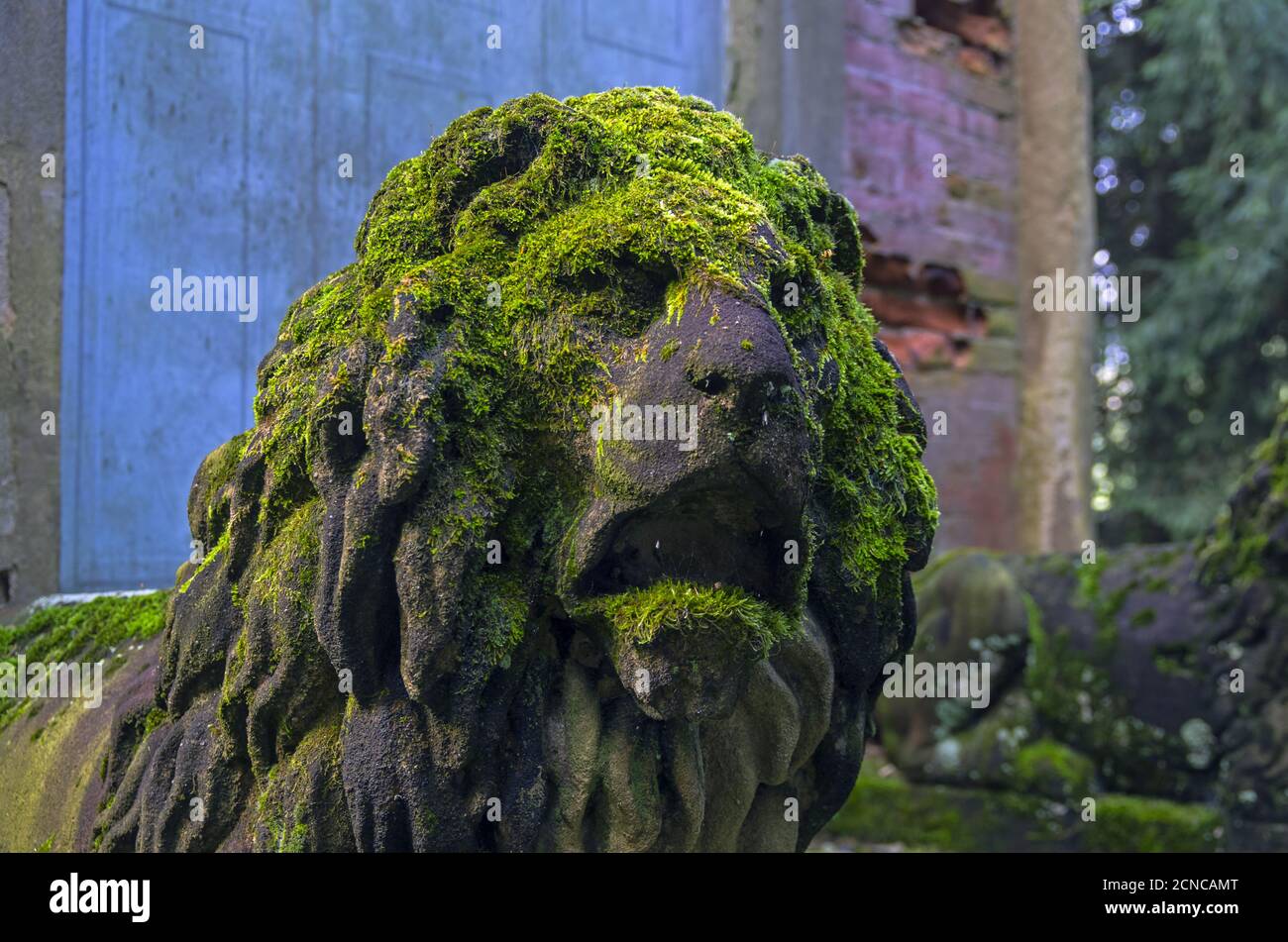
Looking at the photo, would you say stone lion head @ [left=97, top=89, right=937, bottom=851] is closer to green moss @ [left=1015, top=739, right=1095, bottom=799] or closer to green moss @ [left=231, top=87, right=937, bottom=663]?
green moss @ [left=231, top=87, right=937, bottom=663]

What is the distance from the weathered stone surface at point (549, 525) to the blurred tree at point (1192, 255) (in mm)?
9336

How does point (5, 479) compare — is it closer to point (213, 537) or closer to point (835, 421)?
point (213, 537)

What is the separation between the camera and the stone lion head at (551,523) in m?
1.32

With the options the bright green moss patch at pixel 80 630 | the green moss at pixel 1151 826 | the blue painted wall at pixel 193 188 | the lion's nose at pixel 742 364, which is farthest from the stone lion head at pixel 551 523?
the green moss at pixel 1151 826

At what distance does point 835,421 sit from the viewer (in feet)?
4.87

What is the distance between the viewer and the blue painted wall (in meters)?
2.86

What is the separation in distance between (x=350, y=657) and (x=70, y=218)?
6.45 ft

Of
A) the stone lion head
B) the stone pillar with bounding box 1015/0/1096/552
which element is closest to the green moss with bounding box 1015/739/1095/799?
the stone pillar with bounding box 1015/0/1096/552

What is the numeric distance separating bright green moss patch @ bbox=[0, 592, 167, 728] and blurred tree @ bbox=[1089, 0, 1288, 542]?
30.5 ft
